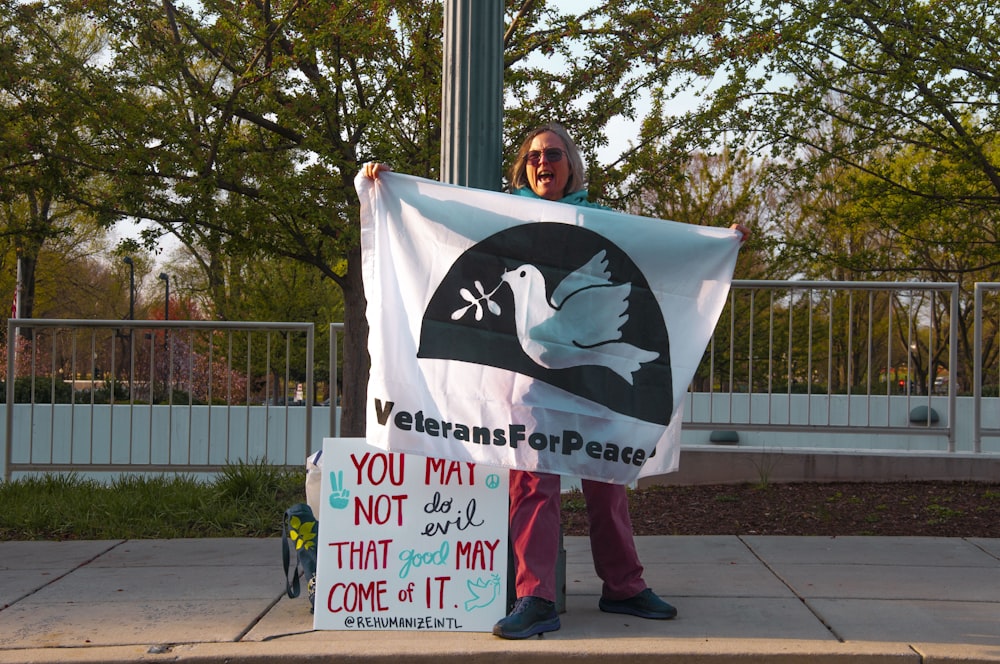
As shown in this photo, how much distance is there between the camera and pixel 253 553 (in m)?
6.30

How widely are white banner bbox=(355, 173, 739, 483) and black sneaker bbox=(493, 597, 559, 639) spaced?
0.58 metres

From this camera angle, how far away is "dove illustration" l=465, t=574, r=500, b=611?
4543mm

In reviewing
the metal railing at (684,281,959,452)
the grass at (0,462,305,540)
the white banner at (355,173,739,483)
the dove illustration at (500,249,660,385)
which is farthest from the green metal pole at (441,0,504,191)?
the metal railing at (684,281,959,452)

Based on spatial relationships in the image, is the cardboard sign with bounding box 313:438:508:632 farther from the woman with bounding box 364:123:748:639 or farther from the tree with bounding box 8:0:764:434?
the tree with bounding box 8:0:764:434

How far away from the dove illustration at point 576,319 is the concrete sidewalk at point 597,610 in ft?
3.86

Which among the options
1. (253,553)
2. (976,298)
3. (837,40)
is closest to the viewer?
(253,553)

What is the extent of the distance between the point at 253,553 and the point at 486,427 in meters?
2.48

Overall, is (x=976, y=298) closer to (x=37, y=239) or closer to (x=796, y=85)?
(x=796, y=85)

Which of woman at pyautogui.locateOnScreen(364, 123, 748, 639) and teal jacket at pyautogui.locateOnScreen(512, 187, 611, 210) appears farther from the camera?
teal jacket at pyautogui.locateOnScreen(512, 187, 611, 210)

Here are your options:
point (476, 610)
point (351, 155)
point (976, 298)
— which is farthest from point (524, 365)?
point (351, 155)

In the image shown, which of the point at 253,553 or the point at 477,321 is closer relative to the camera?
the point at 477,321

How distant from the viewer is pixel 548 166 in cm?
472

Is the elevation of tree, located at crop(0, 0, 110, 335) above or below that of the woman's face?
above

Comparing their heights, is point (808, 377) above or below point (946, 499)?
above
